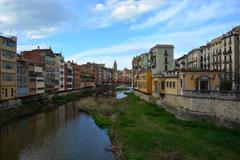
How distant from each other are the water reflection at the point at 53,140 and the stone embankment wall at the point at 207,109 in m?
11.5

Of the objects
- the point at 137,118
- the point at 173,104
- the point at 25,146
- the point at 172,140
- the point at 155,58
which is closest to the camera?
the point at 172,140

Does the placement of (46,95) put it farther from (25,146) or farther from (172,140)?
(172,140)

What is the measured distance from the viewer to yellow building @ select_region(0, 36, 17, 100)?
53.7 meters

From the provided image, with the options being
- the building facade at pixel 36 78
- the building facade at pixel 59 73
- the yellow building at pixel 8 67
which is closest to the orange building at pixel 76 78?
the building facade at pixel 59 73

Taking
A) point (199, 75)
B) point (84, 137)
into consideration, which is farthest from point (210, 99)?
point (84, 137)

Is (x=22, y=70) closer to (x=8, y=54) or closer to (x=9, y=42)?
(x=8, y=54)

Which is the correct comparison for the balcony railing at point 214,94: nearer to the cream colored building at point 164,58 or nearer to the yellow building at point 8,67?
the cream colored building at point 164,58

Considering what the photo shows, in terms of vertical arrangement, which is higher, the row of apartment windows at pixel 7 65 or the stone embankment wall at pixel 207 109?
the row of apartment windows at pixel 7 65

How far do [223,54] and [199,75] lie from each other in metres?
33.7

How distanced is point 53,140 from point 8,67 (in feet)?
81.8

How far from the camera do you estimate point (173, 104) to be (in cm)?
5138

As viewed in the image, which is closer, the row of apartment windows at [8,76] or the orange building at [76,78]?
the row of apartment windows at [8,76]

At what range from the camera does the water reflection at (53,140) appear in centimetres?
3014

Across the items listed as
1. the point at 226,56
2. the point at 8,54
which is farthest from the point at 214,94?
the point at 226,56
